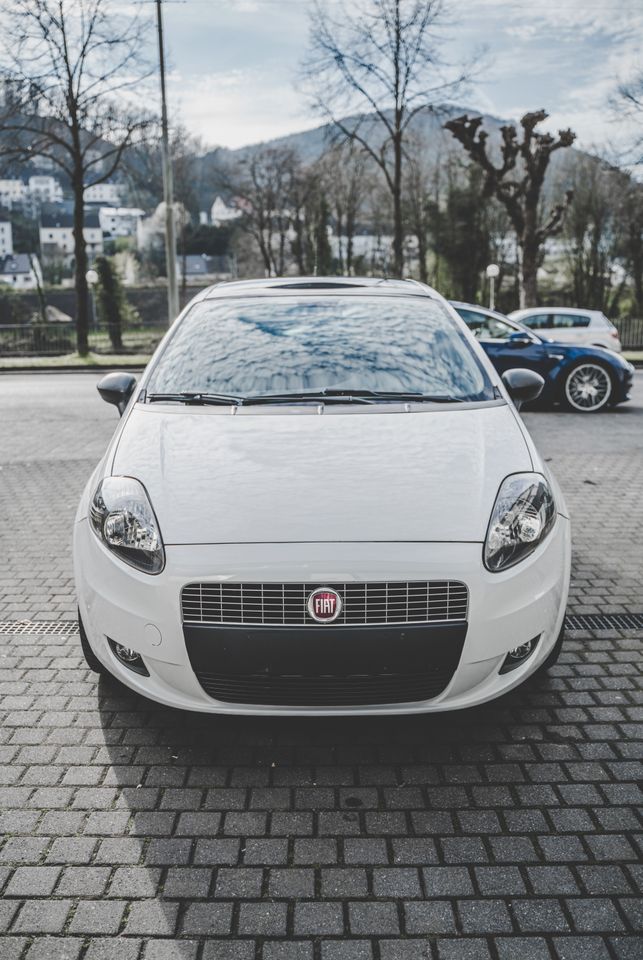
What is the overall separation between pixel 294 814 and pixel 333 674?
45 cm

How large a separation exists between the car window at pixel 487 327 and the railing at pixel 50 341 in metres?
21.3

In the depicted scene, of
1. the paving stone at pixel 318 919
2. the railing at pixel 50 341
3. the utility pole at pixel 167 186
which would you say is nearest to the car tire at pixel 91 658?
the paving stone at pixel 318 919

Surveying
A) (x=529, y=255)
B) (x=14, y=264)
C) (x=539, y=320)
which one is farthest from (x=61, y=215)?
(x=539, y=320)

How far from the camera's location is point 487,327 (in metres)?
12.7

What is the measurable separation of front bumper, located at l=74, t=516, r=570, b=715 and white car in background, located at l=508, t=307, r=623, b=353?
16.0 m

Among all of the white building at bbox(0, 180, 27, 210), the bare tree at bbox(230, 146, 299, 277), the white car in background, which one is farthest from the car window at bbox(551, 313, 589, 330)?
the white building at bbox(0, 180, 27, 210)

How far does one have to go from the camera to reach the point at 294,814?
2.73m

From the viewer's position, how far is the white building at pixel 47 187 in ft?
423

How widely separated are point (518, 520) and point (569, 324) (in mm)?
16406

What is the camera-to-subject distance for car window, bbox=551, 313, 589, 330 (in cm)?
1842

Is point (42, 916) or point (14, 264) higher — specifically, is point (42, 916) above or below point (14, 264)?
below

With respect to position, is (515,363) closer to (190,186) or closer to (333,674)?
(333,674)

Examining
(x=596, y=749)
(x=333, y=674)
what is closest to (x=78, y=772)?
(x=333, y=674)

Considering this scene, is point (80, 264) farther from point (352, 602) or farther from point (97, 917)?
point (97, 917)
